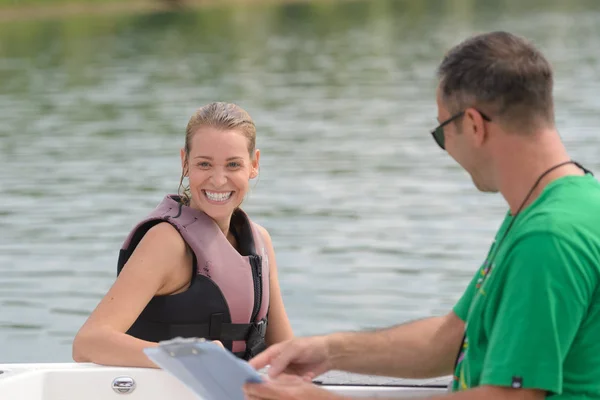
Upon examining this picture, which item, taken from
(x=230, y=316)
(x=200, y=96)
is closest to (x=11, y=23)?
(x=200, y=96)

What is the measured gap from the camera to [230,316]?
3426 mm

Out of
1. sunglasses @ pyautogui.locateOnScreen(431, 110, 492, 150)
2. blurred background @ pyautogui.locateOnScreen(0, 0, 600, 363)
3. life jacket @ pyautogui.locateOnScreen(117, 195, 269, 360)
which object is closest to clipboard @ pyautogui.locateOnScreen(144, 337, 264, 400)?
sunglasses @ pyautogui.locateOnScreen(431, 110, 492, 150)

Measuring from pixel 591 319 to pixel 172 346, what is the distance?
2.43 feet

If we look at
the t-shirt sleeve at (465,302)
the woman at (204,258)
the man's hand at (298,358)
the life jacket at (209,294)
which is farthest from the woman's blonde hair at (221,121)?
the t-shirt sleeve at (465,302)

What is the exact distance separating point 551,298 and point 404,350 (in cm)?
76

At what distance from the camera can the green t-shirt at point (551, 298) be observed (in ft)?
6.79

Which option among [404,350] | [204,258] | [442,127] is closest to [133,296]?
[204,258]

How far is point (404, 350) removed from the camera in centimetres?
278

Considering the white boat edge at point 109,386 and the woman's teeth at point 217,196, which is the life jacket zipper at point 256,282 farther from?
the white boat edge at point 109,386

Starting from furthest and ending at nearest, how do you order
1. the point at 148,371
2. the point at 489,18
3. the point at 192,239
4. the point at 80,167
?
the point at 489,18, the point at 80,167, the point at 192,239, the point at 148,371

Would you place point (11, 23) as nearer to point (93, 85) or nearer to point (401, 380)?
point (93, 85)

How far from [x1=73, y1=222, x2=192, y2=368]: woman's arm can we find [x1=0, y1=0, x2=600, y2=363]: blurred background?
3614mm

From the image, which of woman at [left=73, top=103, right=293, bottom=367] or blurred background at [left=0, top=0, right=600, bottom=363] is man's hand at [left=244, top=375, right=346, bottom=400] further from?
blurred background at [left=0, top=0, right=600, bottom=363]

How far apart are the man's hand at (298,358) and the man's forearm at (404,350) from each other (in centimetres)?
4
